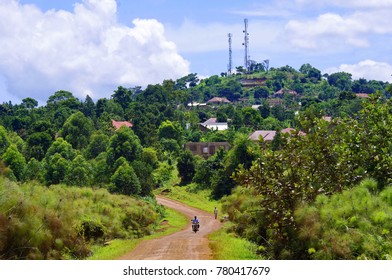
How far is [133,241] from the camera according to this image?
84.6ft

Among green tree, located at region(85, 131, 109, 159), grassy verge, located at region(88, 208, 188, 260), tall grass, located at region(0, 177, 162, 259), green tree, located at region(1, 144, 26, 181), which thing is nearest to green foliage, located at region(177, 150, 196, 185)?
green tree, located at region(85, 131, 109, 159)

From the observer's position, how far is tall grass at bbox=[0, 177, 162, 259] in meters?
18.1

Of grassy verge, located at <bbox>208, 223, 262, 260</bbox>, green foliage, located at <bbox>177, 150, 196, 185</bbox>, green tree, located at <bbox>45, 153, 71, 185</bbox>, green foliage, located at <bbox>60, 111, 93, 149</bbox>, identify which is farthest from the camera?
green foliage, located at <bbox>60, 111, 93, 149</bbox>

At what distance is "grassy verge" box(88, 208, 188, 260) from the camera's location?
20812mm

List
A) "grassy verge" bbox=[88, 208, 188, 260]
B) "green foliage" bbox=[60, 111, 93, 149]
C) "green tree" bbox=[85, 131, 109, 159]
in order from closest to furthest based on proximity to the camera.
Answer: "grassy verge" bbox=[88, 208, 188, 260] → "green tree" bbox=[85, 131, 109, 159] → "green foliage" bbox=[60, 111, 93, 149]

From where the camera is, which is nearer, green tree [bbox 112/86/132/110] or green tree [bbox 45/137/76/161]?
green tree [bbox 45/137/76/161]

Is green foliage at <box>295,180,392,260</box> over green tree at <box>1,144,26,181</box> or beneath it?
beneath

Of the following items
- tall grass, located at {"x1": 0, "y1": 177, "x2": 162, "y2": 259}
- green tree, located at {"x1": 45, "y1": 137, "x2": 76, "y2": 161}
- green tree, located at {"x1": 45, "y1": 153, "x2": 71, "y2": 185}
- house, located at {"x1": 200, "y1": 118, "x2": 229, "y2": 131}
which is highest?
house, located at {"x1": 200, "y1": 118, "x2": 229, "y2": 131}

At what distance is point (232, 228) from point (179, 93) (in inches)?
3338

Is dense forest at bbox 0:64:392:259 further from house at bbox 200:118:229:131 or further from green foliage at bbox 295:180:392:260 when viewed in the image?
house at bbox 200:118:229:131

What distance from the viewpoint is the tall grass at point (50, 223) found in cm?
1806

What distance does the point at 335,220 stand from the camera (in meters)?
17.1

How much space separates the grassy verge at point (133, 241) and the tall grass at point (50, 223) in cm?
64

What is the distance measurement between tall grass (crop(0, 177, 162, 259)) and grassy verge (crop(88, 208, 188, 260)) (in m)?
0.64
